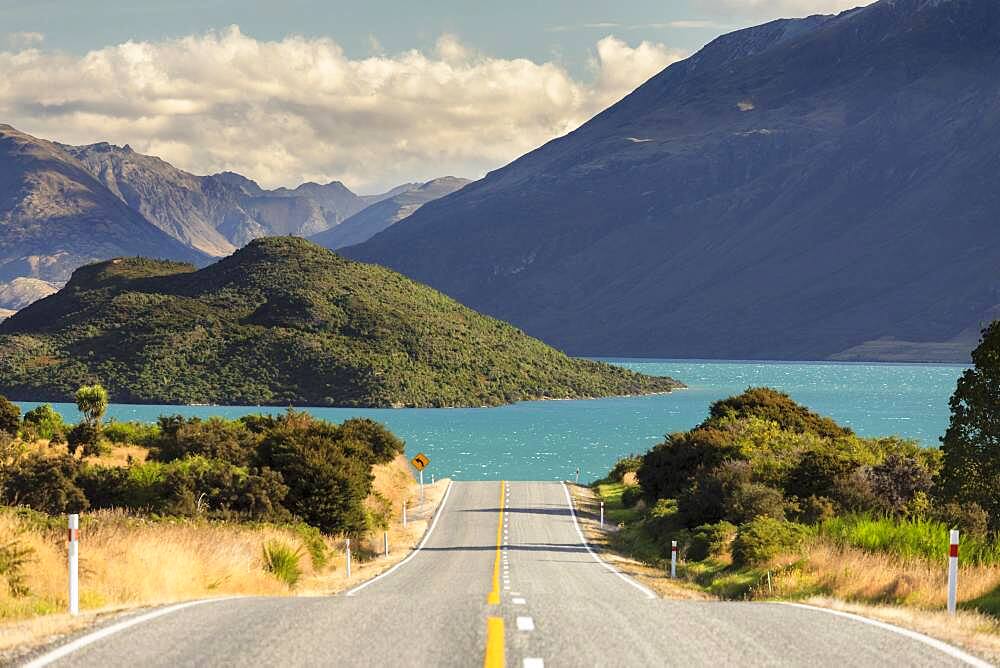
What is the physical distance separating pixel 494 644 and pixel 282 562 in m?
14.4

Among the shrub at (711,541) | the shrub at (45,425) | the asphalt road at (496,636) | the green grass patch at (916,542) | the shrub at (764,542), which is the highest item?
the shrub at (45,425)

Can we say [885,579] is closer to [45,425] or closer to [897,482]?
[897,482]

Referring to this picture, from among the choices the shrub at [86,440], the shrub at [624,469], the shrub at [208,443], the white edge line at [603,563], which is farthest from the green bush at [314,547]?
the shrub at [624,469]

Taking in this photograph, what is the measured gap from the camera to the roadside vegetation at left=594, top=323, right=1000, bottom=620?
18906 mm

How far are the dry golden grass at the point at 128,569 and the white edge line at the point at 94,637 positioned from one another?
0.42 meters

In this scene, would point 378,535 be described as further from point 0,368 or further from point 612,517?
point 0,368

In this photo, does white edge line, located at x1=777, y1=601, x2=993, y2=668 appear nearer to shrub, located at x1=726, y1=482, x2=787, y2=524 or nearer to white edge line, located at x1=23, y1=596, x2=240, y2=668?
white edge line, located at x1=23, y1=596, x2=240, y2=668

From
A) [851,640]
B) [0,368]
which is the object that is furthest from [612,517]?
[0,368]

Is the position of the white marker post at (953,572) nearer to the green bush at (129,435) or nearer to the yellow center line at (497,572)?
the yellow center line at (497,572)

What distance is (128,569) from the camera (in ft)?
55.9

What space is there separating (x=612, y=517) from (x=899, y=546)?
36665 millimetres

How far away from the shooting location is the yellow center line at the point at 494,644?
30.3 feet

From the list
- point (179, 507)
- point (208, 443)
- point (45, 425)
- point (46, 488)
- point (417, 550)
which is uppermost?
point (45, 425)

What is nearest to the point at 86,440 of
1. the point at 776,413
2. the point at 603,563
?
the point at 603,563
